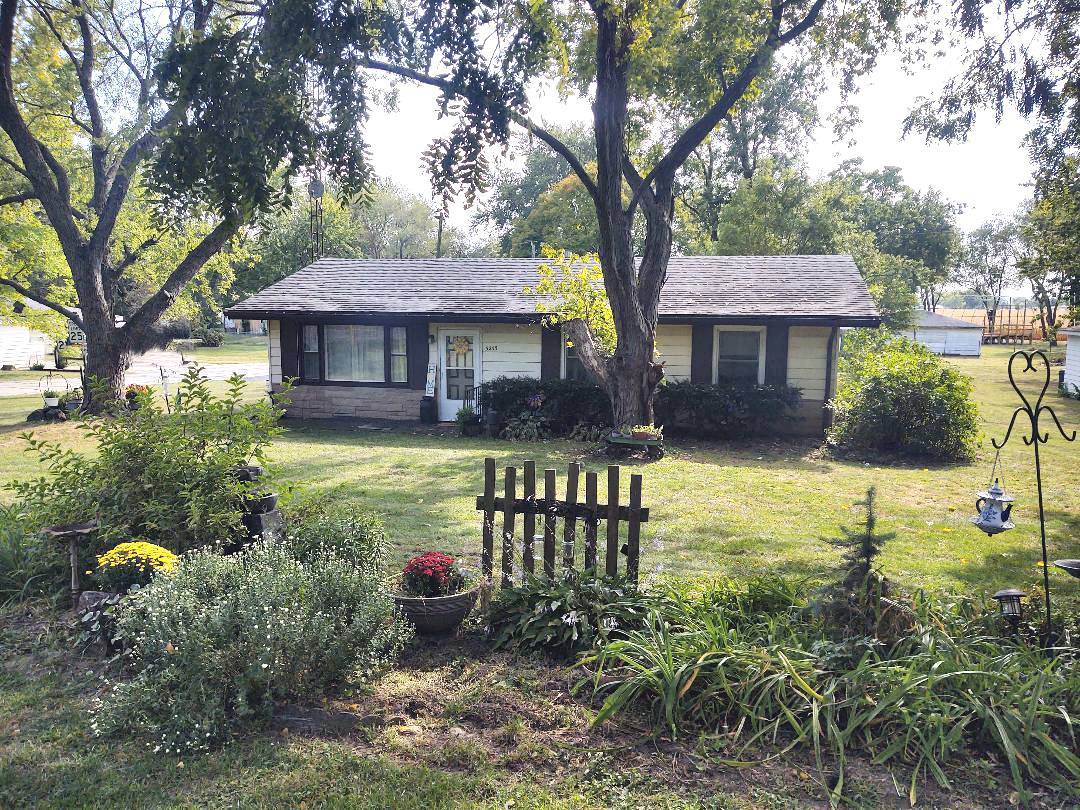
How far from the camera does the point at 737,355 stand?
15.3m

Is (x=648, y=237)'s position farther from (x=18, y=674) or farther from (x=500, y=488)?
(x=18, y=674)

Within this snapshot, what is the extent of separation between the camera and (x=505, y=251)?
47781 millimetres

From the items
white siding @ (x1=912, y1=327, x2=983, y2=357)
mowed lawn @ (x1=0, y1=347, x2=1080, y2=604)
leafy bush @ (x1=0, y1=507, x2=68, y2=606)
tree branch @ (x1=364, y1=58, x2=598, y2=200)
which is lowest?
mowed lawn @ (x1=0, y1=347, x2=1080, y2=604)

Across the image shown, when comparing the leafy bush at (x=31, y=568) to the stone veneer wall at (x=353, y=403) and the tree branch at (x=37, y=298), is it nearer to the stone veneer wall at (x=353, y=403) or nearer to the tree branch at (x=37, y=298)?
the stone veneer wall at (x=353, y=403)

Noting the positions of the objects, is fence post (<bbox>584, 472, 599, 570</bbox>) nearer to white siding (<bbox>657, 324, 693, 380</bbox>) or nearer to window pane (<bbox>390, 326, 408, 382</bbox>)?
white siding (<bbox>657, 324, 693, 380</bbox>)

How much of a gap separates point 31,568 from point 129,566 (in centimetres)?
127

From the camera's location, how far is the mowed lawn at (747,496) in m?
6.78

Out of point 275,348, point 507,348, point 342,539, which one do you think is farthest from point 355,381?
point 342,539

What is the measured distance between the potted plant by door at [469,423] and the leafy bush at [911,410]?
22.7ft

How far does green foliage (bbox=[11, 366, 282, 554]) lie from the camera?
5.36m

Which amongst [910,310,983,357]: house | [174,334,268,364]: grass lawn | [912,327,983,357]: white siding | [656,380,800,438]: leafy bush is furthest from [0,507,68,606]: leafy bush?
[910,310,983,357]: house

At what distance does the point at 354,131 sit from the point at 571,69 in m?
8.17

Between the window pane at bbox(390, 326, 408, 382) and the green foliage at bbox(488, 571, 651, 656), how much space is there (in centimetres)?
1237

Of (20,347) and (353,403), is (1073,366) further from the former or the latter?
(20,347)
